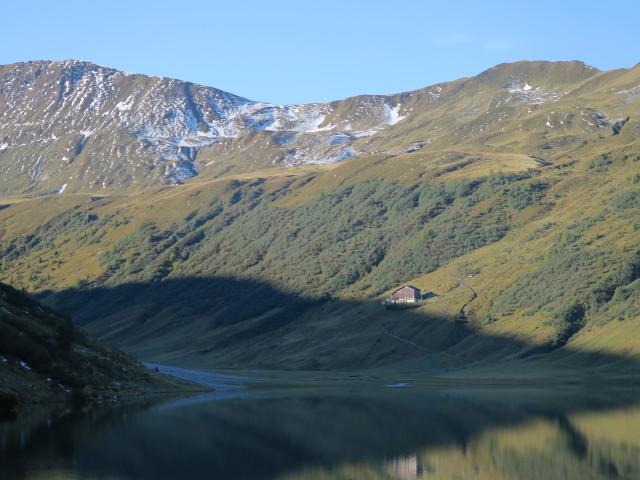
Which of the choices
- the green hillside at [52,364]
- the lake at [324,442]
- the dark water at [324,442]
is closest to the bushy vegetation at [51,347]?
the green hillside at [52,364]

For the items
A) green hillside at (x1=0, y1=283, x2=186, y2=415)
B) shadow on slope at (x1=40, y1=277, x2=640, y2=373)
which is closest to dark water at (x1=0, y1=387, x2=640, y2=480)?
green hillside at (x1=0, y1=283, x2=186, y2=415)

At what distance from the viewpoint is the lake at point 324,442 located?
139 ft

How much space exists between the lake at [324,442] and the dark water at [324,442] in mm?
72

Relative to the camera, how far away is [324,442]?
176 feet

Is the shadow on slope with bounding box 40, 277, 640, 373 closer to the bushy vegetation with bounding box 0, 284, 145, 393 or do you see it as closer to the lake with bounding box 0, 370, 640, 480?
the lake with bounding box 0, 370, 640, 480

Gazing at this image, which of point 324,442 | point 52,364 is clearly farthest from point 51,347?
point 324,442

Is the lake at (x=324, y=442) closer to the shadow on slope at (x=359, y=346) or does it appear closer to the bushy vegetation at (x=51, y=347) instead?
the bushy vegetation at (x=51, y=347)

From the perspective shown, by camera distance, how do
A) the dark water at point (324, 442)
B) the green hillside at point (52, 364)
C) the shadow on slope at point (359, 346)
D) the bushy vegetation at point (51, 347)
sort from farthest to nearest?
the shadow on slope at point (359, 346) → the bushy vegetation at point (51, 347) → the green hillside at point (52, 364) → the dark water at point (324, 442)

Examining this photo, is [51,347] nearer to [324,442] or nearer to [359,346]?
[324,442]

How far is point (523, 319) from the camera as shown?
15475 centimetres

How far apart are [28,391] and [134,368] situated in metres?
23.6

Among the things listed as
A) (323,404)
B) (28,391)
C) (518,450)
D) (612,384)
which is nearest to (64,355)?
(28,391)

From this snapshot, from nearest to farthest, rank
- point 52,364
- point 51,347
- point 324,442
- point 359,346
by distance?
point 324,442 < point 52,364 < point 51,347 < point 359,346

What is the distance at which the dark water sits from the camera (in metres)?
42.5
